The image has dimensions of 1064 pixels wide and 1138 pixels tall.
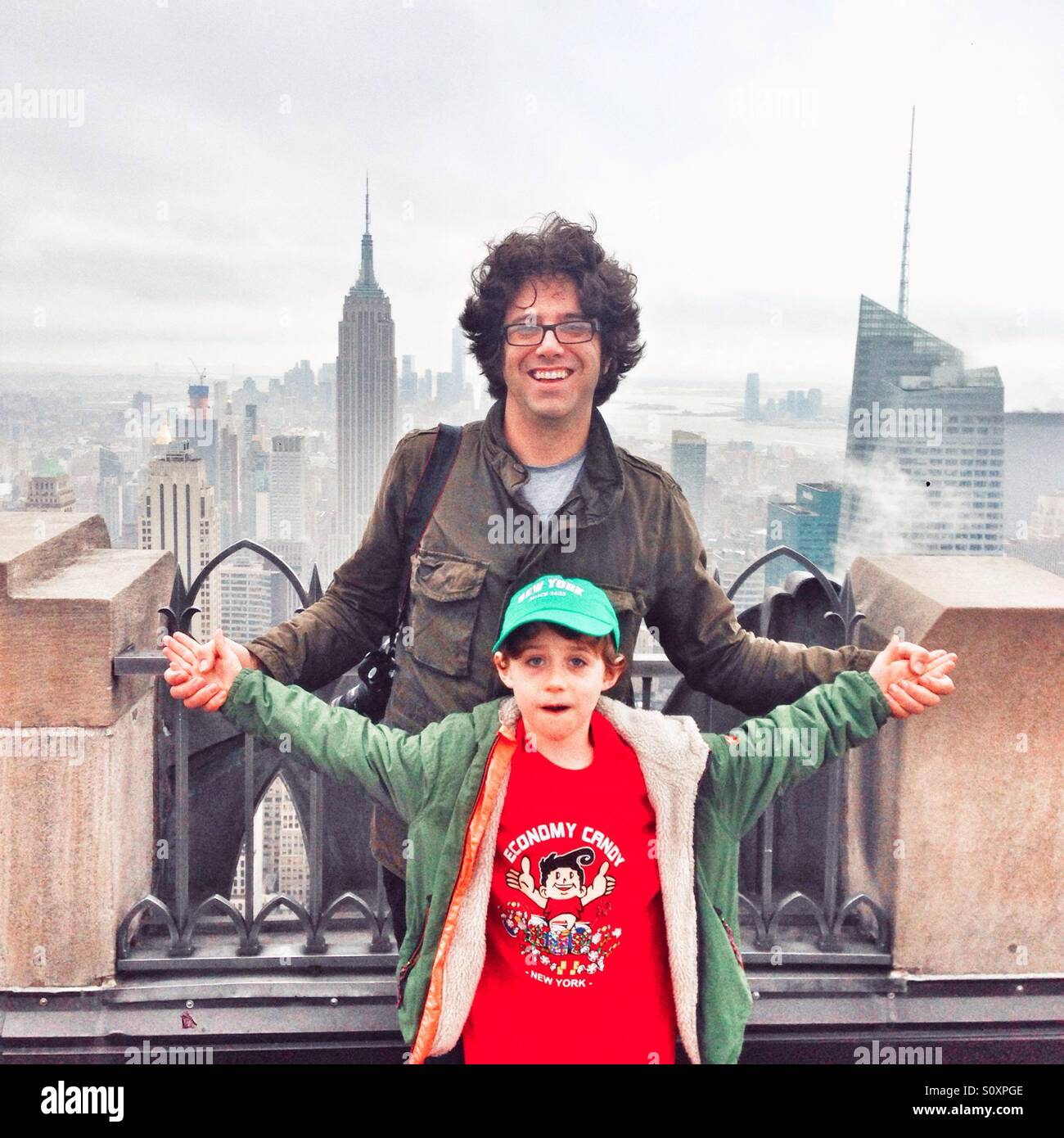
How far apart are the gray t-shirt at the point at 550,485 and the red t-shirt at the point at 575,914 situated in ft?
1.94

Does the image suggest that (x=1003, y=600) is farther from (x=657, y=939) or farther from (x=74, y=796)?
(x=74, y=796)

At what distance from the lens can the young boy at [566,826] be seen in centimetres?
241

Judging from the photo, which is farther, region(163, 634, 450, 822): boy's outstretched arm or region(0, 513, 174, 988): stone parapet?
region(0, 513, 174, 988): stone parapet

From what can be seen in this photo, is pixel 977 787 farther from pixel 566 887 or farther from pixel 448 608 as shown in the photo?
pixel 448 608

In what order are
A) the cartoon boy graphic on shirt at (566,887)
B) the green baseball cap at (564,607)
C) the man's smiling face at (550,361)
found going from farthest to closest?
1. the man's smiling face at (550,361)
2. the cartoon boy graphic on shirt at (566,887)
3. the green baseball cap at (564,607)

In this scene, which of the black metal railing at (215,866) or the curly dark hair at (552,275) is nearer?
the curly dark hair at (552,275)

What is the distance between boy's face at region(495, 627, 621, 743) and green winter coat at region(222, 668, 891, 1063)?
6.6 inches

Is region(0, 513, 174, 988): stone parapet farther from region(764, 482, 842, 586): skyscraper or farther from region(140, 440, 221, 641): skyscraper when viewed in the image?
region(764, 482, 842, 586): skyscraper

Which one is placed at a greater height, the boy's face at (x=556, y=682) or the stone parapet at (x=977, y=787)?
the boy's face at (x=556, y=682)

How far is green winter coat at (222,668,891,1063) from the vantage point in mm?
2453

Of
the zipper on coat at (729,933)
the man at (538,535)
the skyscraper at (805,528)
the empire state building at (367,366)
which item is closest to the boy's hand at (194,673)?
the man at (538,535)

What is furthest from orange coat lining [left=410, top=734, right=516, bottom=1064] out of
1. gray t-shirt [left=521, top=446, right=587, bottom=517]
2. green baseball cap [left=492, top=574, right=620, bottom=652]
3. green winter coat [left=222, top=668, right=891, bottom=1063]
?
gray t-shirt [left=521, top=446, right=587, bottom=517]

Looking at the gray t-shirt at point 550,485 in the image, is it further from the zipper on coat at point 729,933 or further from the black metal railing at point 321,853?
the zipper on coat at point 729,933
